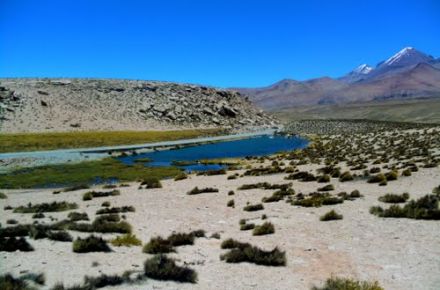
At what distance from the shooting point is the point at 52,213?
21766mm

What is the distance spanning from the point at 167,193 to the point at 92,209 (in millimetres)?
6925

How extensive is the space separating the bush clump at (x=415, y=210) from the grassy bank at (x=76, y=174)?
25777 mm

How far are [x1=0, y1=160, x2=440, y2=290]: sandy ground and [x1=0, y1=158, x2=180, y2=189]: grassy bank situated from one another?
16.2 m

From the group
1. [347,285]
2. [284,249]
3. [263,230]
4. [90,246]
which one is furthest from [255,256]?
[90,246]

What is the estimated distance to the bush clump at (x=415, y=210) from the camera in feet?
52.3

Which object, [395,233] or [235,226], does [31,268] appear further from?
[395,233]

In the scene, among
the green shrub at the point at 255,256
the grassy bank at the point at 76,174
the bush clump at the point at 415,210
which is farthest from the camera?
the grassy bank at the point at 76,174

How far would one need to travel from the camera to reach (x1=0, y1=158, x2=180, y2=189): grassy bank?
38.3 meters

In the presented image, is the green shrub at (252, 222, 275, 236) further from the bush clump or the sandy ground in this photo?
the bush clump

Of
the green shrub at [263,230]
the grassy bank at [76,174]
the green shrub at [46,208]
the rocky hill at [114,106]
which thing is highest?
the rocky hill at [114,106]

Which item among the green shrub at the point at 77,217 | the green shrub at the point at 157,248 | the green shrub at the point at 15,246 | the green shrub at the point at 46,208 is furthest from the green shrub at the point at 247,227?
the green shrub at the point at 46,208

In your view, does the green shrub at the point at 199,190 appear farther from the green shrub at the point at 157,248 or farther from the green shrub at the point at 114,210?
the green shrub at the point at 157,248

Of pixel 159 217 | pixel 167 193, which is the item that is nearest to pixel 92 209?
pixel 159 217

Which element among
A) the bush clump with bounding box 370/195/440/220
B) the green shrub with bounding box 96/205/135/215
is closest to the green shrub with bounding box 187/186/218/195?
the green shrub with bounding box 96/205/135/215
